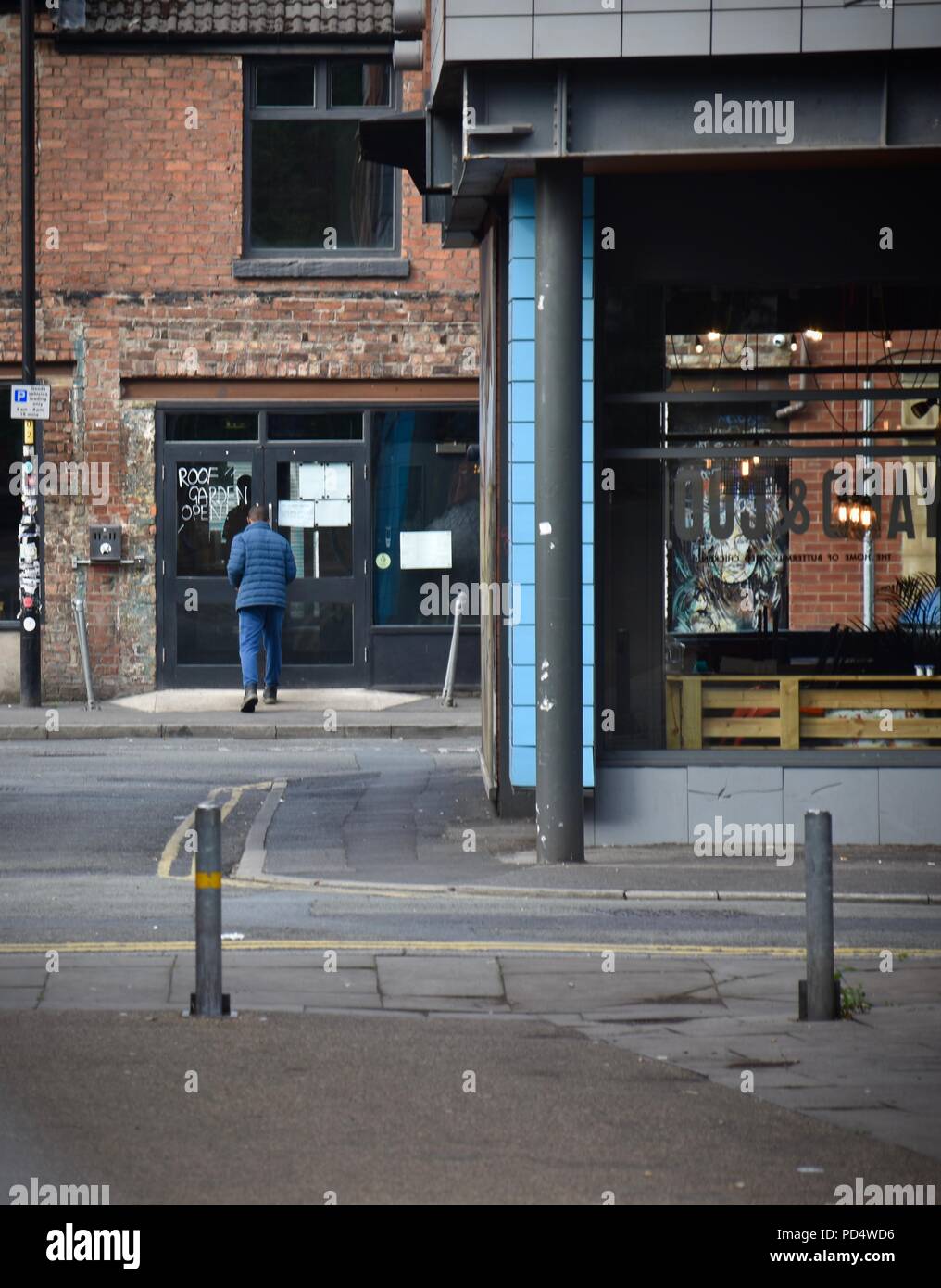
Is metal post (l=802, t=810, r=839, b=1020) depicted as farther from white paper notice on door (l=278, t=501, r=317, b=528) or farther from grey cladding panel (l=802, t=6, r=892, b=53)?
white paper notice on door (l=278, t=501, r=317, b=528)

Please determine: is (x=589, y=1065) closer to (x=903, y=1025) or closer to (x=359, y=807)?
(x=903, y=1025)

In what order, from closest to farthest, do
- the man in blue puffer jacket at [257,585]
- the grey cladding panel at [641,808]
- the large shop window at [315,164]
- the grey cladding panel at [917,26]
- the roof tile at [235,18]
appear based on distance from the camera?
the grey cladding panel at [917,26], the grey cladding panel at [641,808], the man in blue puffer jacket at [257,585], the roof tile at [235,18], the large shop window at [315,164]

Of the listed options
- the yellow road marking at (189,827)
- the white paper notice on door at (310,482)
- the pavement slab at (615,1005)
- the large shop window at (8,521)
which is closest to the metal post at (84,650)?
the large shop window at (8,521)

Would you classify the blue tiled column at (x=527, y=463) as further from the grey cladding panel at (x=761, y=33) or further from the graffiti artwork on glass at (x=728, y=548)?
the grey cladding panel at (x=761, y=33)

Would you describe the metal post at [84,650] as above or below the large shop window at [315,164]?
below

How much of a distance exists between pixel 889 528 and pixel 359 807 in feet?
13.7

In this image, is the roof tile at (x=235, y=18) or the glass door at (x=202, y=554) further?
the glass door at (x=202, y=554)

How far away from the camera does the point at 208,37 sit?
875 inches

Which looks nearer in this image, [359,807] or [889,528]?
[889,528]

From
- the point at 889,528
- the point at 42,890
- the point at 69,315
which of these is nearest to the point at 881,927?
the point at 889,528

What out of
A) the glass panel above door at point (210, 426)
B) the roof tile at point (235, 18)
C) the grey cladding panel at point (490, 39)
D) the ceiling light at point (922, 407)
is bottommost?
the ceiling light at point (922, 407)

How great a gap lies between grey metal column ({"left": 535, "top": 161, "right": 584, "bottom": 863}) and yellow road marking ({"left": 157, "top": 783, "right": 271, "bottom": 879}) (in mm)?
2111

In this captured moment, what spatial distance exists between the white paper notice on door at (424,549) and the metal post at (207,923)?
15.0 m

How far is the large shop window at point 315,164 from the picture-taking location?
22.6 meters
